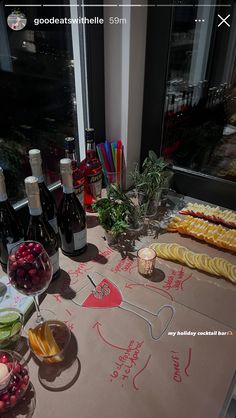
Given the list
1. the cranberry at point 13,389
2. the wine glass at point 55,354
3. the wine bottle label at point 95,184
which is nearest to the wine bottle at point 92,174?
the wine bottle label at point 95,184

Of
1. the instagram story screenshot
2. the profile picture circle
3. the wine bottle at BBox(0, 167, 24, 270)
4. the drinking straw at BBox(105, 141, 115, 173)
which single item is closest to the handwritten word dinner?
the instagram story screenshot

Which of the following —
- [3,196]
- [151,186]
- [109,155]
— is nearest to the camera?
[3,196]

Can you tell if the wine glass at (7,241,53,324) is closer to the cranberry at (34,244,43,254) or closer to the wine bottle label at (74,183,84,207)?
the cranberry at (34,244,43,254)

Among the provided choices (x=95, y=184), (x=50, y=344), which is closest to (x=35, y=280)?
(x=50, y=344)

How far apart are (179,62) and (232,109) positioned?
8.7 inches

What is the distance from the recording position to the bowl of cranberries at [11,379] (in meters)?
0.46

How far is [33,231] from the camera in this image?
676mm

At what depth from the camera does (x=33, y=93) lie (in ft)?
2.80

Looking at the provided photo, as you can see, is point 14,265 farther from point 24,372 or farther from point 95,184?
point 95,184

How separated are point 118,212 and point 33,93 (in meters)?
0.41

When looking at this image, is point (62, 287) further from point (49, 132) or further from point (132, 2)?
point (132, 2)

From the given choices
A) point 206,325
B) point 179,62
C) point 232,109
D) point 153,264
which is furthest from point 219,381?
point 179,62

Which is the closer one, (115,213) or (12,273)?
(12,273)

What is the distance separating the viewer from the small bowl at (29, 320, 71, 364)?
535mm
